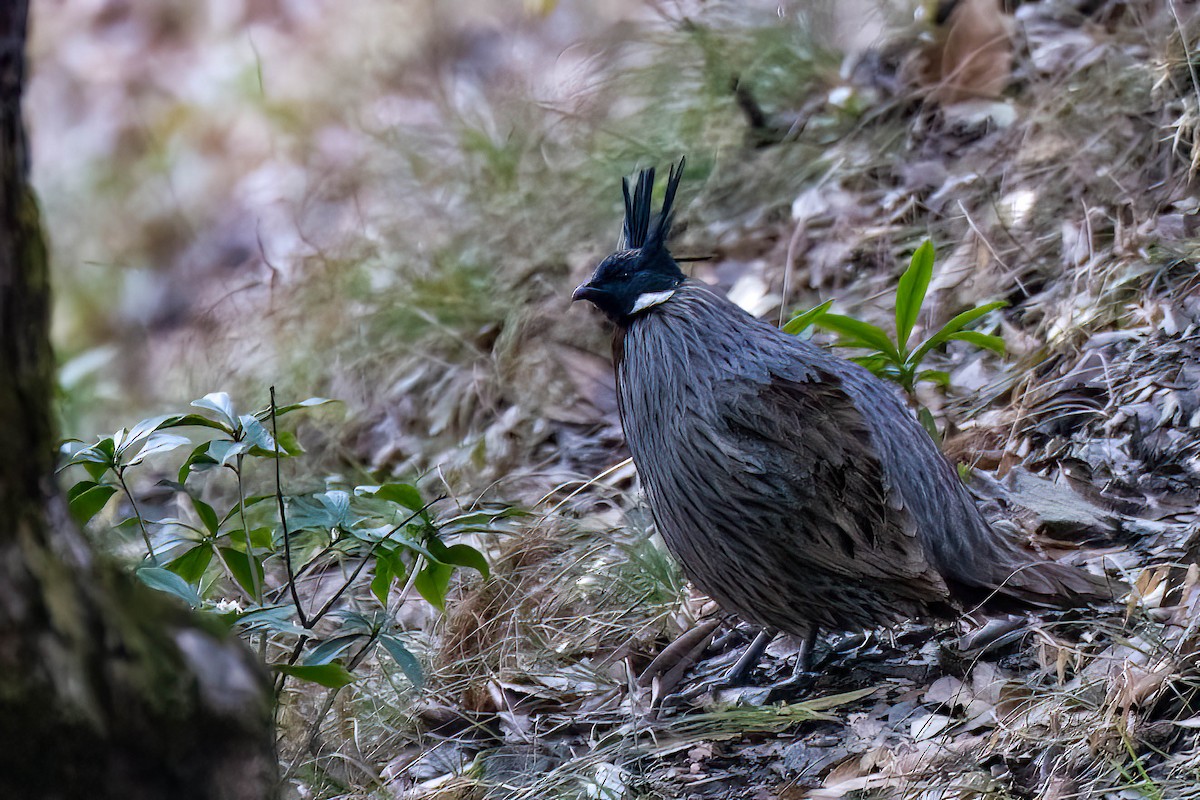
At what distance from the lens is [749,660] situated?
3.34 m

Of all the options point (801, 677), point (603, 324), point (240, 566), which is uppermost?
point (240, 566)

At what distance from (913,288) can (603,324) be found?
1.97 metres

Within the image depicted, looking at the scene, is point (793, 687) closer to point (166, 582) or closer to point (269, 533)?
point (269, 533)

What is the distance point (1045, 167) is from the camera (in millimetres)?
4922

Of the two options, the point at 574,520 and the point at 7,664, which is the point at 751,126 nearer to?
the point at 574,520

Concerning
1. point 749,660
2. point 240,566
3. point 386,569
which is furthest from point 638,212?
point 240,566

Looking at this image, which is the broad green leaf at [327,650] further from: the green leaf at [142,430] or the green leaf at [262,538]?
the green leaf at [142,430]

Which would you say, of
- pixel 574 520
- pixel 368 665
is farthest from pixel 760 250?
pixel 368 665

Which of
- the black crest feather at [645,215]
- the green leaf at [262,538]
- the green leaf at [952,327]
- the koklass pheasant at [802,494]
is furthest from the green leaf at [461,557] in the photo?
the green leaf at [952,327]

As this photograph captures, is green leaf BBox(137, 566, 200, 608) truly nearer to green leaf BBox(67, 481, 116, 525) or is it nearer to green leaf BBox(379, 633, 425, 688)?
green leaf BBox(67, 481, 116, 525)

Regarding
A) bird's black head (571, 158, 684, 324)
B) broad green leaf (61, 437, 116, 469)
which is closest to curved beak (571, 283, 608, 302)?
bird's black head (571, 158, 684, 324)

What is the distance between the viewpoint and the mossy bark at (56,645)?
1.32 meters

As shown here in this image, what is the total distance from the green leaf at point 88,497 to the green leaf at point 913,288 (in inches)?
88.7

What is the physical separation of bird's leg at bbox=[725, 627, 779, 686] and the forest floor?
0.34 ft
